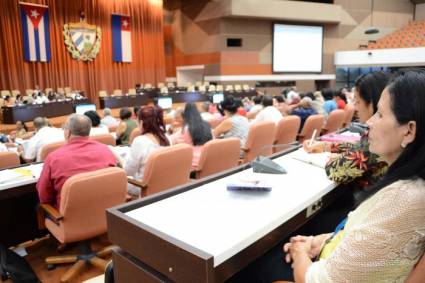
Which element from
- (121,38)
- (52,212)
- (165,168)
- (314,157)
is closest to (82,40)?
(121,38)

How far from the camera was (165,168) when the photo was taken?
9.23 feet

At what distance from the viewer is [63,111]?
9766mm

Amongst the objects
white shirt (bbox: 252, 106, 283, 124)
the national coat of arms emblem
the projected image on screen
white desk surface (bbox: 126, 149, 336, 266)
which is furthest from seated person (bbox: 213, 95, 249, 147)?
the projected image on screen

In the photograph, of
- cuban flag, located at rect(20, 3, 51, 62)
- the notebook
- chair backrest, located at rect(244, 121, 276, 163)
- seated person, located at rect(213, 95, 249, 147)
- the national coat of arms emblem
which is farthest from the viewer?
the national coat of arms emblem

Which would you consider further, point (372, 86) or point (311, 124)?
point (311, 124)

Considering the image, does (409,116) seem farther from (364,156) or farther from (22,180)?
(22,180)

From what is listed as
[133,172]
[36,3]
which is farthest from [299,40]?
[133,172]

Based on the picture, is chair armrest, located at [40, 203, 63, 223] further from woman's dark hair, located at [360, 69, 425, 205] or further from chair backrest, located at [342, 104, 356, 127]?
chair backrest, located at [342, 104, 356, 127]

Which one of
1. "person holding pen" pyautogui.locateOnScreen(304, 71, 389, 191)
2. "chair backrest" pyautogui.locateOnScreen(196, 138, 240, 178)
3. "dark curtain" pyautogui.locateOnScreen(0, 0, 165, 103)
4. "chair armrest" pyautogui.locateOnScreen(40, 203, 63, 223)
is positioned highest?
"dark curtain" pyautogui.locateOnScreen(0, 0, 165, 103)

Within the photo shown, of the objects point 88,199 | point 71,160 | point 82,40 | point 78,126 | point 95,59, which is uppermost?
point 82,40

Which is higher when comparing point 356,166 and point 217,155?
point 356,166

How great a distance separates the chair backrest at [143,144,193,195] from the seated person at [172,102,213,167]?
27.5 inches

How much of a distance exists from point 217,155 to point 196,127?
0.51 m

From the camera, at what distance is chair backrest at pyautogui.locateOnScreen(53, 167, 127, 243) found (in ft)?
7.24
